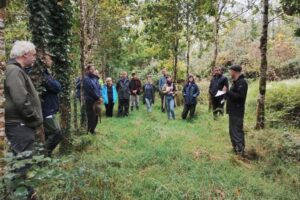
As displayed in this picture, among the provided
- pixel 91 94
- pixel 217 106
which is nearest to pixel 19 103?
pixel 91 94

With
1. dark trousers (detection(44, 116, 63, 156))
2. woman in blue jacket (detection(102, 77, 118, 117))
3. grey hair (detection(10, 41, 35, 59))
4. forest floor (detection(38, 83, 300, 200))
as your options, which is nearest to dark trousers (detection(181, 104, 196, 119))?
woman in blue jacket (detection(102, 77, 118, 117))

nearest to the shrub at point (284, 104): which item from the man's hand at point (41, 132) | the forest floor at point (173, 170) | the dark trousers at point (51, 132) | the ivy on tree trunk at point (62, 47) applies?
the forest floor at point (173, 170)

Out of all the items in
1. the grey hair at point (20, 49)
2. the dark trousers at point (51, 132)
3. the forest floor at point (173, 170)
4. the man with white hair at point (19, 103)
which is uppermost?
the grey hair at point (20, 49)

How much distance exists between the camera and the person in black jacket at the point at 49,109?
602 cm

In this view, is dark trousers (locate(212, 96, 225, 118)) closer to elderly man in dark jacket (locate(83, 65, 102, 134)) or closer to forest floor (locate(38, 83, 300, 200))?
forest floor (locate(38, 83, 300, 200))

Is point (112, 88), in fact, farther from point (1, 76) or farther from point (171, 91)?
point (1, 76)

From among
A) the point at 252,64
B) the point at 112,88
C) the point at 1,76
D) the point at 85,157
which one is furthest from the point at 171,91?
the point at 252,64

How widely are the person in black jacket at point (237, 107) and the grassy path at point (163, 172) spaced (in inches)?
16.0

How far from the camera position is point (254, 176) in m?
6.03

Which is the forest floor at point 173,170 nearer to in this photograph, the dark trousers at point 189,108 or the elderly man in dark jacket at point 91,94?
the elderly man in dark jacket at point 91,94

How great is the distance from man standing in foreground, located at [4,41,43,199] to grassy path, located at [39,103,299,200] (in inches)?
28.0

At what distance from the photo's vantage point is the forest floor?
482 centimetres

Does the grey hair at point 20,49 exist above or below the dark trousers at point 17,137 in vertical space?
above

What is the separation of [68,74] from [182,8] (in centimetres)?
1126
